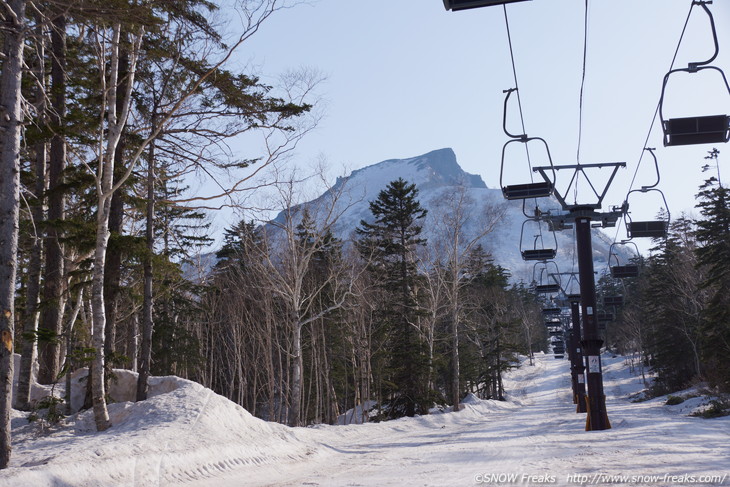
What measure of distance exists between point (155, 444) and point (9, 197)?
4606mm

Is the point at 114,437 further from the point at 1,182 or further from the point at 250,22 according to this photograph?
the point at 250,22

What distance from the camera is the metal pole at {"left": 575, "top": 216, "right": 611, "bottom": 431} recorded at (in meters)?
16.2

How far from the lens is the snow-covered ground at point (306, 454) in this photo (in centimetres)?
810

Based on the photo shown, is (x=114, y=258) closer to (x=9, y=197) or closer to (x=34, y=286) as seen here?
(x=34, y=286)

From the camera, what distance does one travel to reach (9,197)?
340 inches

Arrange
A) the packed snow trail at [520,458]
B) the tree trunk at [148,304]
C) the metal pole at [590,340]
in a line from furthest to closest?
the metal pole at [590,340] < the tree trunk at [148,304] < the packed snow trail at [520,458]

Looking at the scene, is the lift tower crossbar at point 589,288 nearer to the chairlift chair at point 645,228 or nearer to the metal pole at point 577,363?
the chairlift chair at point 645,228

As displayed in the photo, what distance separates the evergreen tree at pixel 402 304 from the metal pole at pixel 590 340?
11782 millimetres

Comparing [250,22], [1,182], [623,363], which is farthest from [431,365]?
[623,363]

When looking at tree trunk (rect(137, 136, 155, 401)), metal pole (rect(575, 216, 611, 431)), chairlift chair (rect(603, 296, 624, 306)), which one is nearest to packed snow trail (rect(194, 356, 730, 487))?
metal pole (rect(575, 216, 611, 431))

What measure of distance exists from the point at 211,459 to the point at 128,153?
31.5 feet

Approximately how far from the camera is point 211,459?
9.91 m

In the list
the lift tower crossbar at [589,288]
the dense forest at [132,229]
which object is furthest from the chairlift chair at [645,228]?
the dense forest at [132,229]

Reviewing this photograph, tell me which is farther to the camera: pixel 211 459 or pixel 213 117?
pixel 213 117
